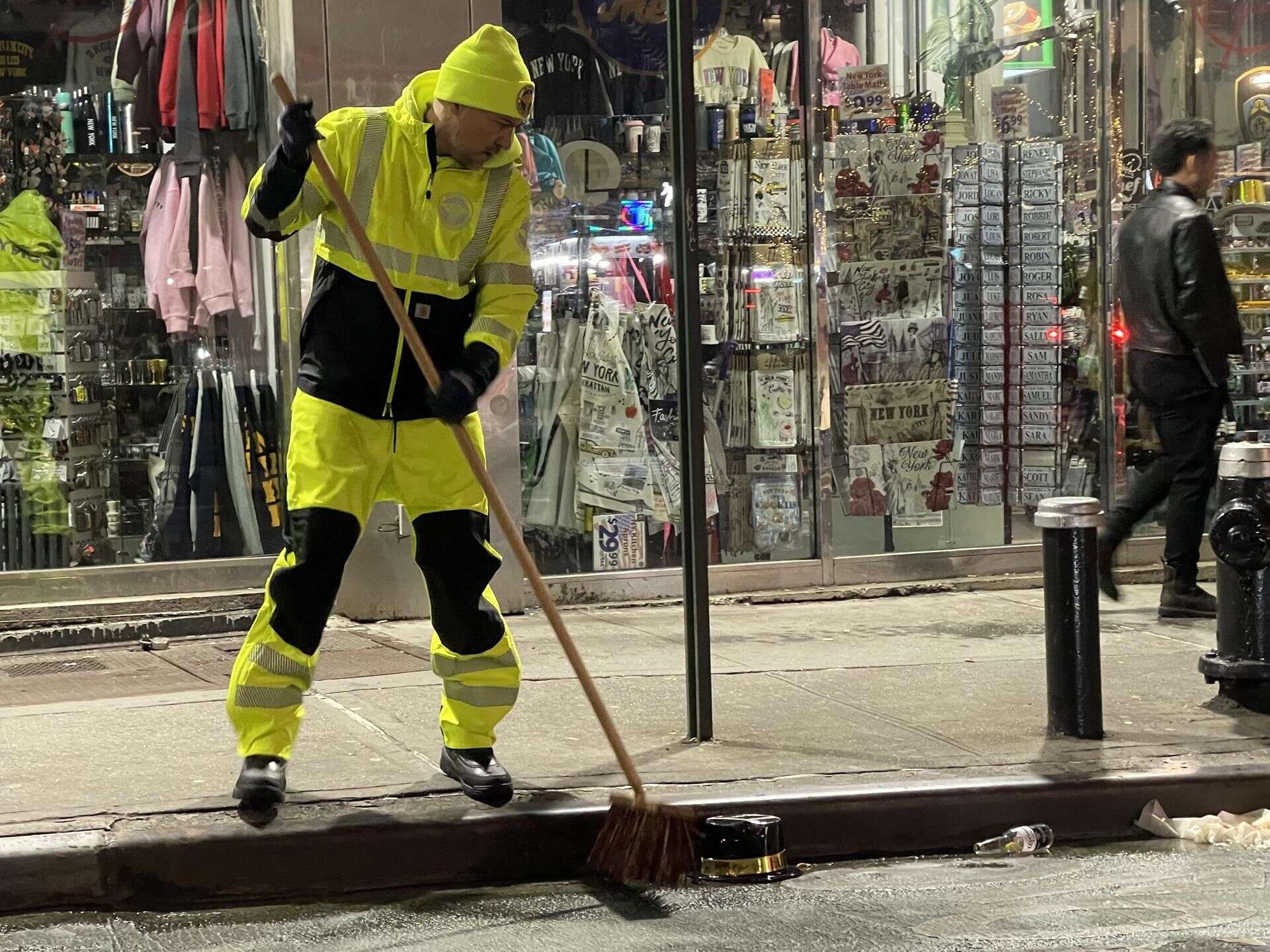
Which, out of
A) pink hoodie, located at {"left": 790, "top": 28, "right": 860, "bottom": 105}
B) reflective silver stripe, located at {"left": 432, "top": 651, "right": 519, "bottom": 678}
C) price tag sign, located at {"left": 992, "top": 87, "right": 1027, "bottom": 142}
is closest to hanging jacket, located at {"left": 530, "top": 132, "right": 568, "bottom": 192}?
pink hoodie, located at {"left": 790, "top": 28, "right": 860, "bottom": 105}

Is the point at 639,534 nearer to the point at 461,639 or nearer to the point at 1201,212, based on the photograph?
the point at 1201,212

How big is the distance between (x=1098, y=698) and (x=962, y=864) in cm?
103

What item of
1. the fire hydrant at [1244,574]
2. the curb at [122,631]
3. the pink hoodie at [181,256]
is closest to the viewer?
the fire hydrant at [1244,574]

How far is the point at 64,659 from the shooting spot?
715 centimetres

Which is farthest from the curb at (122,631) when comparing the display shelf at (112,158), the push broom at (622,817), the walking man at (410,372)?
the push broom at (622,817)

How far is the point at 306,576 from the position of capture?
14.7 feet

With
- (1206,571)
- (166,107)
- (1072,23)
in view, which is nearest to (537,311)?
(166,107)

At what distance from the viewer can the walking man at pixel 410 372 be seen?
14.7ft

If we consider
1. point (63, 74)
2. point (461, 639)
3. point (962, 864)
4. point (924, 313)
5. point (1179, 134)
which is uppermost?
point (63, 74)

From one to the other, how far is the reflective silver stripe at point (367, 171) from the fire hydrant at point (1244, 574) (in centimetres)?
304

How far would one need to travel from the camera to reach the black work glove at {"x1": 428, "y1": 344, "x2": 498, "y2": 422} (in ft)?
14.4

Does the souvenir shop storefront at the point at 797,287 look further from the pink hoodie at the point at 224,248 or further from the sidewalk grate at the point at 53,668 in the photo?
the sidewalk grate at the point at 53,668

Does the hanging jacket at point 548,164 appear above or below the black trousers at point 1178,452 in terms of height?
above

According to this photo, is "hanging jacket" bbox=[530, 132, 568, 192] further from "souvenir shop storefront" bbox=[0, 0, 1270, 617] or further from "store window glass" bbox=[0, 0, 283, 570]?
"store window glass" bbox=[0, 0, 283, 570]
